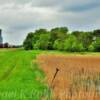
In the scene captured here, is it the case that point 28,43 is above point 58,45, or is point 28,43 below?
above

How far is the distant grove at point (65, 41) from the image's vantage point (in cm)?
15038

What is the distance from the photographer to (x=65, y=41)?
160 metres

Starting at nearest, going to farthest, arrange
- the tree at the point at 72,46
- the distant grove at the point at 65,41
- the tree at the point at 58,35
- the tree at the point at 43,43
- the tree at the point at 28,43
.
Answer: the tree at the point at 72,46, the distant grove at the point at 65,41, the tree at the point at 43,43, the tree at the point at 58,35, the tree at the point at 28,43

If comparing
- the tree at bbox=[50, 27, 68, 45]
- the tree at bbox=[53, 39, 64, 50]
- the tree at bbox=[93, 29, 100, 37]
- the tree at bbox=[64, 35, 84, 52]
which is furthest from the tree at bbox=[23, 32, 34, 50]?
the tree at bbox=[64, 35, 84, 52]

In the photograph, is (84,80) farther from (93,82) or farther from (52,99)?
(52,99)

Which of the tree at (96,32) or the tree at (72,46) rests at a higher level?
the tree at (96,32)

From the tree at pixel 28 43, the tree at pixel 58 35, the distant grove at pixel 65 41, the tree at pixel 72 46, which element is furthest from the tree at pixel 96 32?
the tree at pixel 28 43

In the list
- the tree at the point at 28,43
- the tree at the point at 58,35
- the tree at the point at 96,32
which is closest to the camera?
the tree at the point at 58,35

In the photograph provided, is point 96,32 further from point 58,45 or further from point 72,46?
point 72,46

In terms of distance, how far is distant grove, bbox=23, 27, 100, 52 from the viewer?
5920 inches

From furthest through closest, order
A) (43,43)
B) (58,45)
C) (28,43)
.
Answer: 1. (28,43)
2. (43,43)
3. (58,45)

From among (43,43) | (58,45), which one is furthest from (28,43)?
(58,45)

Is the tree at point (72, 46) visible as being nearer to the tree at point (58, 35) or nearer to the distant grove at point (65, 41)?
the distant grove at point (65, 41)

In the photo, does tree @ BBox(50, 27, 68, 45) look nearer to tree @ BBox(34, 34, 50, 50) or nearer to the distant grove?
the distant grove
